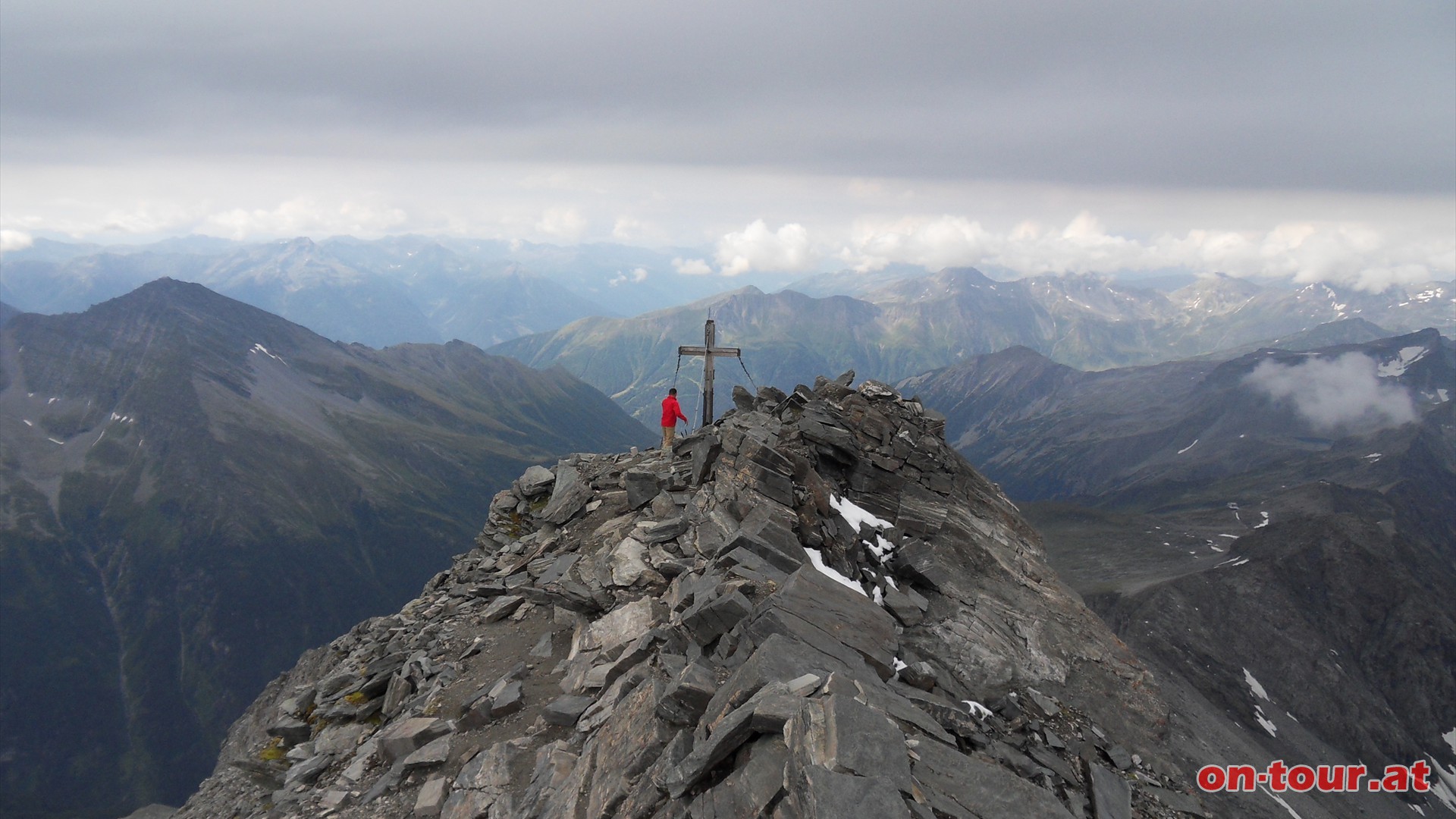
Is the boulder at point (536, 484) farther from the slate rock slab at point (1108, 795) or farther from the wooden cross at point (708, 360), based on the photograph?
the slate rock slab at point (1108, 795)

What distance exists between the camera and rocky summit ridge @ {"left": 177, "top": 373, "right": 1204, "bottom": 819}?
32.1 feet

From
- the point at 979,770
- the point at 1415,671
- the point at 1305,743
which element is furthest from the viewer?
the point at 1415,671

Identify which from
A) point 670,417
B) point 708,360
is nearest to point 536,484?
point 670,417

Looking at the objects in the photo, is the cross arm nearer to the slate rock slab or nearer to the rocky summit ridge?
the rocky summit ridge

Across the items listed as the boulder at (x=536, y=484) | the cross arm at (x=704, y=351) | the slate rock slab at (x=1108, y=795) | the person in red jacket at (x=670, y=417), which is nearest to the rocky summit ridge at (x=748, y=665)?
the slate rock slab at (x=1108, y=795)

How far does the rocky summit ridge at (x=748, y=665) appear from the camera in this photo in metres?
9.79

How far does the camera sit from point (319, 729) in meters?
21.1

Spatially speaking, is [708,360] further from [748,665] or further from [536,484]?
[748,665]

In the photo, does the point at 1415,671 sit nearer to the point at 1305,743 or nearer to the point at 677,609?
the point at 1305,743

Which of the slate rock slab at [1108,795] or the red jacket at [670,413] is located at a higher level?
the red jacket at [670,413]

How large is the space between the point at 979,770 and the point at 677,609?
7.78 metres

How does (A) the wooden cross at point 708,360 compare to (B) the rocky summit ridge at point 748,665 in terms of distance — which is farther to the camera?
(A) the wooden cross at point 708,360

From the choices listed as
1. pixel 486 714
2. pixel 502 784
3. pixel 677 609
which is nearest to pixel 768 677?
pixel 677 609

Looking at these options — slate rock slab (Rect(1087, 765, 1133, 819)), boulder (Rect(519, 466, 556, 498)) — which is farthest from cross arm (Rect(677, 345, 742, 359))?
slate rock slab (Rect(1087, 765, 1133, 819))
